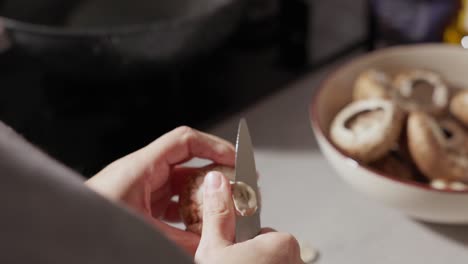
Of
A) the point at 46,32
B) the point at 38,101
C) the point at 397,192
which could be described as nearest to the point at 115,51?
the point at 46,32

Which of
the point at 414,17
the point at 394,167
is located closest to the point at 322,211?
the point at 394,167

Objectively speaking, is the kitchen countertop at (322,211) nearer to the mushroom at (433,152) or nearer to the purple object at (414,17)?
the mushroom at (433,152)

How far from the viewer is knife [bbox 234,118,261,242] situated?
1.51ft

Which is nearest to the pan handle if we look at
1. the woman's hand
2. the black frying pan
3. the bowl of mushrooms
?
the black frying pan

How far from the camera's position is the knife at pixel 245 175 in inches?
18.1

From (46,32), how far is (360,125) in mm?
321

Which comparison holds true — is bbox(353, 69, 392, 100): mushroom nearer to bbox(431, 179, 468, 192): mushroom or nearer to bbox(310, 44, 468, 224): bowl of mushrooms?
bbox(310, 44, 468, 224): bowl of mushrooms

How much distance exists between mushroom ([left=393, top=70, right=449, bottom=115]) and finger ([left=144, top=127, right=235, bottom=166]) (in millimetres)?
198

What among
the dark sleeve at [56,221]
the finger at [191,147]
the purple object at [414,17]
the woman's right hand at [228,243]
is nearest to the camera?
the dark sleeve at [56,221]

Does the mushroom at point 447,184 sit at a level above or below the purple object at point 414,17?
below

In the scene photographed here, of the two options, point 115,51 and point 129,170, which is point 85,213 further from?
point 115,51

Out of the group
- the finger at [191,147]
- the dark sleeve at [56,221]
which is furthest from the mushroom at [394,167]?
the dark sleeve at [56,221]

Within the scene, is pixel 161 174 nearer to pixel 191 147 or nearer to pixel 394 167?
pixel 191 147

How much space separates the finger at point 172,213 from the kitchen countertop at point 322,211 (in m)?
0.10
